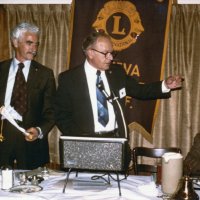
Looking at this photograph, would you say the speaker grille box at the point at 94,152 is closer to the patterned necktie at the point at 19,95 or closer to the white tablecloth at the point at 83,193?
the white tablecloth at the point at 83,193

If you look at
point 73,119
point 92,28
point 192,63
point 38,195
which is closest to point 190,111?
point 192,63

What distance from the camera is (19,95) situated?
3.22 m

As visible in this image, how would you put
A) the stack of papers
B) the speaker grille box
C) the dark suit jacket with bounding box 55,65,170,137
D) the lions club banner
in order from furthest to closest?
1. the lions club banner
2. the dark suit jacket with bounding box 55,65,170,137
3. the stack of papers
4. the speaker grille box

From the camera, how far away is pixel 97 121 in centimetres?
288

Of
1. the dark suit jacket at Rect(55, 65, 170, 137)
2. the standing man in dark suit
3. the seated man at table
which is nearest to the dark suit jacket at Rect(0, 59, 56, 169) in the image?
the standing man in dark suit

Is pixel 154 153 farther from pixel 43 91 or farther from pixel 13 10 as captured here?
pixel 13 10

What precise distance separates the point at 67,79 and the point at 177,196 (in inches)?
60.9

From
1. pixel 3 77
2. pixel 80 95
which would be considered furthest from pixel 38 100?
pixel 80 95

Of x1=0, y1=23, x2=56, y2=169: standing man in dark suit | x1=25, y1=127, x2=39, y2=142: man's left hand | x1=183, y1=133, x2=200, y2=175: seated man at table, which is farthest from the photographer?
x1=0, y1=23, x2=56, y2=169: standing man in dark suit

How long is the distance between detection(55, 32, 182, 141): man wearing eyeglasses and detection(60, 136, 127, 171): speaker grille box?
677 millimetres

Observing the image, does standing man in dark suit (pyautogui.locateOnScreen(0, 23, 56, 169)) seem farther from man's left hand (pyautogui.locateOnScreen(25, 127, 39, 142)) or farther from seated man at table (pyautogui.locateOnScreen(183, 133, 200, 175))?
seated man at table (pyautogui.locateOnScreen(183, 133, 200, 175))

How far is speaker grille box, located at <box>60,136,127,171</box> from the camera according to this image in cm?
197

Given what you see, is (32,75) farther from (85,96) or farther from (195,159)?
(195,159)

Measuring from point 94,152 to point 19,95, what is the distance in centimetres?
144
